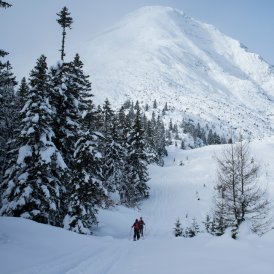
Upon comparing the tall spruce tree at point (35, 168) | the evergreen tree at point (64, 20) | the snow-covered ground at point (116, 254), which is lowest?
the snow-covered ground at point (116, 254)

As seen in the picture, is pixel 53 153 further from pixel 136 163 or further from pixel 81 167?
pixel 136 163

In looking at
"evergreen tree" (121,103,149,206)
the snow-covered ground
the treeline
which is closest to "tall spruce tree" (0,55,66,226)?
the treeline

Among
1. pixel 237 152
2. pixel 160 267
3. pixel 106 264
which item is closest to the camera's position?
pixel 160 267

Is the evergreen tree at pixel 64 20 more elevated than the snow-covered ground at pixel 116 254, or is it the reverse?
the evergreen tree at pixel 64 20

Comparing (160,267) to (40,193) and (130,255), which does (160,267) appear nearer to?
(130,255)

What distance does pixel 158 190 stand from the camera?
69.2 m

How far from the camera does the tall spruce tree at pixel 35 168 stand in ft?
76.5

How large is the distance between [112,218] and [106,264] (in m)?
25.2

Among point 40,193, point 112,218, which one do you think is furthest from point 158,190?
point 40,193

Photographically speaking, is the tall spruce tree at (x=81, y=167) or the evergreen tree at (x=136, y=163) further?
the evergreen tree at (x=136, y=163)

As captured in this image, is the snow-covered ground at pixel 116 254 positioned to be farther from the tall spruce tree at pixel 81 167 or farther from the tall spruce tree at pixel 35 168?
the tall spruce tree at pixel 81 167

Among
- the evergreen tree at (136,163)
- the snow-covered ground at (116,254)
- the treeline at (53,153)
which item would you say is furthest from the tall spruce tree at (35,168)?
the evergreen tree at (136,163)

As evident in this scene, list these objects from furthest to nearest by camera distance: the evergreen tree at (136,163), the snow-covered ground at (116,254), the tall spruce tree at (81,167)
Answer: the evergreen tree at (136,163) < the tall spruce tree at (81,167) < the snow-covered ground at (116,254)

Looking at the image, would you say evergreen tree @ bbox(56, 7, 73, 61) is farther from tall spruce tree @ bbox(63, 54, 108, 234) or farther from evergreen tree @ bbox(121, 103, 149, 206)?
evergreen tree @ bbox(121, 103, 149, 206)
